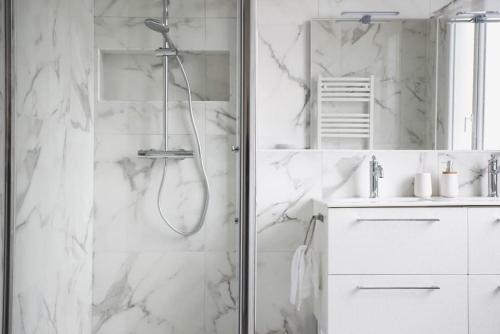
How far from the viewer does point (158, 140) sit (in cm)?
134

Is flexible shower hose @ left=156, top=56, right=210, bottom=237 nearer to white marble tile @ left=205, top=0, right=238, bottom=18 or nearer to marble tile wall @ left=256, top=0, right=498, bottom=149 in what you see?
white marble tile @ left=205, top=0, right=238, bottom=18

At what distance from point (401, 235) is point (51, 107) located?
1442 millimetres

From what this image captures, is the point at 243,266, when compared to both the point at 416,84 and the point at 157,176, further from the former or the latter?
the point at 416,84

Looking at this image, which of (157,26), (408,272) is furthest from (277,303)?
(157,26)

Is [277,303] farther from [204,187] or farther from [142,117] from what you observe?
[142,117]

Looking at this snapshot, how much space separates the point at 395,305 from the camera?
1788 millimetres

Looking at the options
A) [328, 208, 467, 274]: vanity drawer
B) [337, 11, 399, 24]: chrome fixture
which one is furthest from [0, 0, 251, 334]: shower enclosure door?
[337, 11, 399, 24]: chrome fixture

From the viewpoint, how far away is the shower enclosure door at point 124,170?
134 cm

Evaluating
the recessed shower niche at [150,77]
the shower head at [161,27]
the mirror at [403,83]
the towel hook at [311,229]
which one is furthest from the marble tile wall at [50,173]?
the mirror at [403,83]

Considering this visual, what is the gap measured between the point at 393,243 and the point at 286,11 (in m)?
1.30

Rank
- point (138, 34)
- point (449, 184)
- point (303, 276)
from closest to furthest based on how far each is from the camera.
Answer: point (138, 34)
point (303, 276)
point (449, 184)

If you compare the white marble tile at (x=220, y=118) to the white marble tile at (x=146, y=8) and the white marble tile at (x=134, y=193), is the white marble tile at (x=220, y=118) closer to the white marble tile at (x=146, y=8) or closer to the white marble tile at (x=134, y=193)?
the white marble tile at (x=134, y=193)

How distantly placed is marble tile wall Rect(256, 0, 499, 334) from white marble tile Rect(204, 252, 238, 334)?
83 cm

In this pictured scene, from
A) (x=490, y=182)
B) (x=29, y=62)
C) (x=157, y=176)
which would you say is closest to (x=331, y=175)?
(x=490, y=182)
